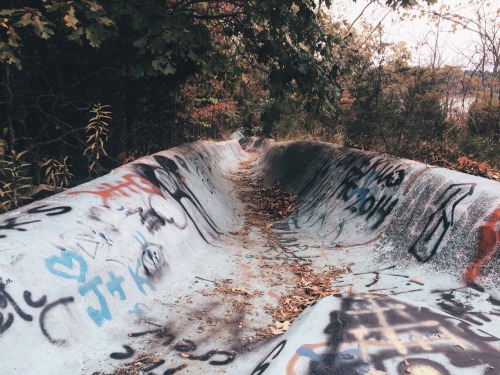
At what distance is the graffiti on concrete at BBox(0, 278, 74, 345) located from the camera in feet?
8.73

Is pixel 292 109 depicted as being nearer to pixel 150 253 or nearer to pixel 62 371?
pixel 150 253

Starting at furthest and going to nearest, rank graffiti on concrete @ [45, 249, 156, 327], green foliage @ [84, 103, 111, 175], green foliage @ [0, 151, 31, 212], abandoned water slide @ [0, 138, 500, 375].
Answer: green foliage @ [84, 103, 111, 175], green foliage @ [0, 151, 31, 212], graffiti on concrete @ [45, 249, 156, 327], abandoned water slide @ [0, 138, 500, 375]

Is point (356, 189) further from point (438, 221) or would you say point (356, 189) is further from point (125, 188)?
point (125, 188)

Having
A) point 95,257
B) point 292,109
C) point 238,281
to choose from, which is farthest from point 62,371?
point 292,109

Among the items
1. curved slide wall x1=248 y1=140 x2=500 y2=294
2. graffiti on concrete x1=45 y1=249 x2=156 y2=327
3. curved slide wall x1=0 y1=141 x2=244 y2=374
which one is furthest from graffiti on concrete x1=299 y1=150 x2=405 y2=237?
graffiti on concrete x1=45 y1=249 x2=156 y2=327

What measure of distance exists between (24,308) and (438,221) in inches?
179

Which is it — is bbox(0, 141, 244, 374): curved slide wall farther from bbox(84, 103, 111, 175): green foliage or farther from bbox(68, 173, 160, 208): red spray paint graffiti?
bbox(84, 103, 111, 175): green foliage

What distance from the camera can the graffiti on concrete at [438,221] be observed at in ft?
15.0

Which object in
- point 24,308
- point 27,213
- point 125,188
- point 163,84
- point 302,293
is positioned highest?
point 163,84

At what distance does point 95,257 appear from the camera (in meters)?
3.61

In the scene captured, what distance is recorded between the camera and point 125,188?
4.94 metres

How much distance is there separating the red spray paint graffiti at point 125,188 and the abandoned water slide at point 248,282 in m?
0.03

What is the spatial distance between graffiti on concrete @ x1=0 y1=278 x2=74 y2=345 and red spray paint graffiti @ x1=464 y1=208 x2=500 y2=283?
3.87 meters

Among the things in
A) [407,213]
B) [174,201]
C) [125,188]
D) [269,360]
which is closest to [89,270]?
[125,188]
